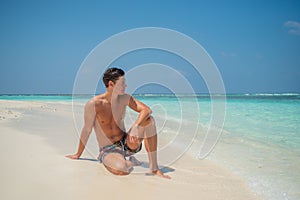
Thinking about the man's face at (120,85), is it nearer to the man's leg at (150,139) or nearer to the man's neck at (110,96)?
the man's neck at (110,96)

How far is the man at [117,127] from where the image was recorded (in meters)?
3.27

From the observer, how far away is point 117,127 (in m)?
3.61

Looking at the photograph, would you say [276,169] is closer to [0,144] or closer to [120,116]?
[120,116]

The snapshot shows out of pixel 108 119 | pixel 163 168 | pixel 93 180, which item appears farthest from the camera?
pixel 163 168

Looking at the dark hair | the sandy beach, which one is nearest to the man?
the dark hair

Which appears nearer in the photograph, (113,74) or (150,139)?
(113,74)

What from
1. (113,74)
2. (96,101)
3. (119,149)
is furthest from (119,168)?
(113,74)

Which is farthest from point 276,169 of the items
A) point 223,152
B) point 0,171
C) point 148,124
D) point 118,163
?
point 0,171

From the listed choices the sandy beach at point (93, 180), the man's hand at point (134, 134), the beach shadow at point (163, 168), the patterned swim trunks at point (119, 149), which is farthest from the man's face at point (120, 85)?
the beach shadow at point (163, 168)

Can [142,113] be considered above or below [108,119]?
above

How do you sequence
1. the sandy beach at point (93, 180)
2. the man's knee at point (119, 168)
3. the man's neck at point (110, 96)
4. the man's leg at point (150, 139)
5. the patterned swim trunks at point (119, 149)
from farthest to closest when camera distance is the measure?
1. the patterned swim trunks at point (119, 149)
2. the man's neck at point (110, 96)
3. the man's leg at point (150, 139)
4. the man's knee at point (119, 168)
5. the sandy beach at point (93, 180)

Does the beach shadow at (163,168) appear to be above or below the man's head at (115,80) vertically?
below

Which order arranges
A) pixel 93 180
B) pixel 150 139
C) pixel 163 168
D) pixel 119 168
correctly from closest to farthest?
1. pixel 93 180
2. pixel 119 168
3. pixel 150 139
4. pixel 163 168

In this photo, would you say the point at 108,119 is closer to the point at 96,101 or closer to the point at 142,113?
the point at 96,101
